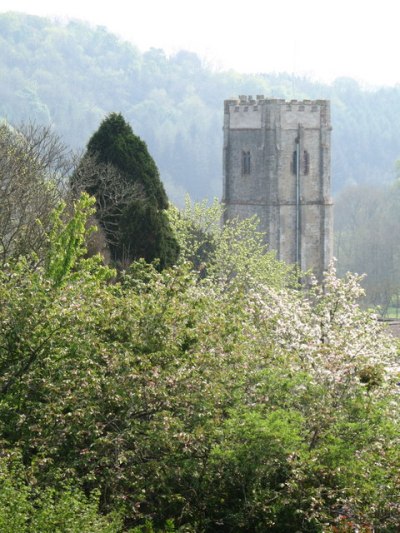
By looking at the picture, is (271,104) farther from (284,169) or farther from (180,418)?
(180,418)

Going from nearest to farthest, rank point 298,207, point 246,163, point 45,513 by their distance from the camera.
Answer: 1. point 45,513
2. point 298,207
3. point 246,163

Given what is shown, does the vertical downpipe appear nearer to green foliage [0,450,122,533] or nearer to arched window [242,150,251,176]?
arched window [242,150,251,176]

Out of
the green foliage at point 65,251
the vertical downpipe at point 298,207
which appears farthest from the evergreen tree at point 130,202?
the vertical downpipe at point 298,207

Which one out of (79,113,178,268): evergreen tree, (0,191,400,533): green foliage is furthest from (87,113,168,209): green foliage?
(0,191,400,533): green foliage

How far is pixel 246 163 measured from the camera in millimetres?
80375

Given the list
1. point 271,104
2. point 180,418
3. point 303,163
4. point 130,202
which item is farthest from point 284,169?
point 180,418

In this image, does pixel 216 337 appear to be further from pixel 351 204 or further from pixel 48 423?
pixel 351 204

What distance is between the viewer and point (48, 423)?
20438 millimetres

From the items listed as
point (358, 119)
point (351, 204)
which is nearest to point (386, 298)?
point (351, 204)

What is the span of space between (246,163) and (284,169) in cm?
227

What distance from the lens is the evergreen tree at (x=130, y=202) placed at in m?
40.1

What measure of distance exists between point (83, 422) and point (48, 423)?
0.54m

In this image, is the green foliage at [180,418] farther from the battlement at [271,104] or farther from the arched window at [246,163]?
the battlement at [271,104]

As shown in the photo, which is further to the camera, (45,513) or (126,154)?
(126,154)
